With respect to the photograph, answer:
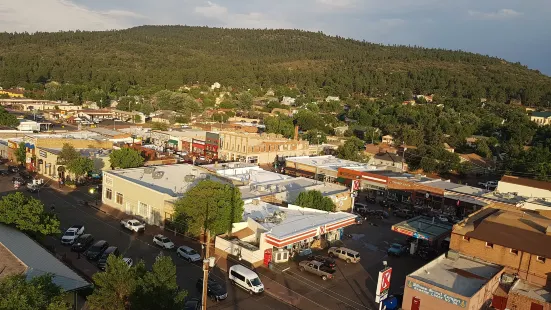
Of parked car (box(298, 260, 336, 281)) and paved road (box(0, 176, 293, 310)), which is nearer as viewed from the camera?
paved road (box(0, 176, 293, 310))

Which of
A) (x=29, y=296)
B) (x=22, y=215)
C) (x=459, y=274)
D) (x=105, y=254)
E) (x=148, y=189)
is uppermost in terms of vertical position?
(x=29, y=296)

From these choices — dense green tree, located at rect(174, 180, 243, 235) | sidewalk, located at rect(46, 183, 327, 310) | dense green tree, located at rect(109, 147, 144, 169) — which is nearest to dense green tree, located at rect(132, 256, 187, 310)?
sidewalk, located at rect(46, 183, 327, 310)

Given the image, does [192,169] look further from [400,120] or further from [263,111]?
[263,111]

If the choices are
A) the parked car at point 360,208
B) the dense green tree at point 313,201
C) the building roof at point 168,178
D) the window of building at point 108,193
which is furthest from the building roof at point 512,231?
the window of building at point 108,193

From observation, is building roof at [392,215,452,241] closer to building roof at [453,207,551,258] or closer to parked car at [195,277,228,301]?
building roof at [453,207,551,258]

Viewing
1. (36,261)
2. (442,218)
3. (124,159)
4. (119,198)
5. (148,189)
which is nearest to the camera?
(36,261)

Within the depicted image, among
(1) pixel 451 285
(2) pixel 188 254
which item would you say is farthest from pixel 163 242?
(1) pixel 451 285

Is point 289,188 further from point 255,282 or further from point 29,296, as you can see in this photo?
point 29,296
